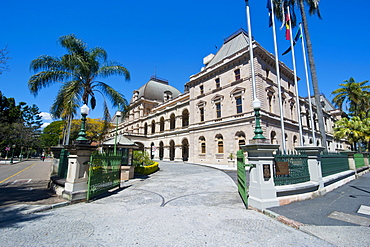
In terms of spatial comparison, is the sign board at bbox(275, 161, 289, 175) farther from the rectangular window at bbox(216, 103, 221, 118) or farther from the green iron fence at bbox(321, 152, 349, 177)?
the rectangular window at bbox(216, 103, 221, 118)

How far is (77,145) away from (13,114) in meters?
47.0

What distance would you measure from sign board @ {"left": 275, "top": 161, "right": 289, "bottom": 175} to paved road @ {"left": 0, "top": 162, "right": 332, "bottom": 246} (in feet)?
5.64

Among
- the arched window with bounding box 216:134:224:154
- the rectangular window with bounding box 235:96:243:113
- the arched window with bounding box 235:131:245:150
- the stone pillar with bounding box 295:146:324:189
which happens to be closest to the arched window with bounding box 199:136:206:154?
the arched window with bounding box 216:134:224:154

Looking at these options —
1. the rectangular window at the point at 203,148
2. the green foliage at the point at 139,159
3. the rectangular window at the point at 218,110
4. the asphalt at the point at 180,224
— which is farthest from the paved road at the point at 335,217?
the rectangular window at the point at 203,148

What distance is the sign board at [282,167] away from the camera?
600 centimetres

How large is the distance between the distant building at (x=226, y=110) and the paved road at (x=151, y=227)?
12.6 metres

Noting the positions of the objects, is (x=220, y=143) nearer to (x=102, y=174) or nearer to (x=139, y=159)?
(x=139, y=159)

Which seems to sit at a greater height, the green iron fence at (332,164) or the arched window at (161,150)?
the arched window at (161,150)

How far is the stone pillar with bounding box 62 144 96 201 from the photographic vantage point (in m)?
6.22

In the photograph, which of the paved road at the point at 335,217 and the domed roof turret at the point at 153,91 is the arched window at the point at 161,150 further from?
the paved road at the point at 335,217

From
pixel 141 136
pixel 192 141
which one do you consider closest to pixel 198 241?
pixel 192 141

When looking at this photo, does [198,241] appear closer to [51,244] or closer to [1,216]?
[51,244]

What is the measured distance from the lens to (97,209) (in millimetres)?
5422

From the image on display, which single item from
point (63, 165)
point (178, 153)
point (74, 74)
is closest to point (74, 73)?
point (74, 74)
